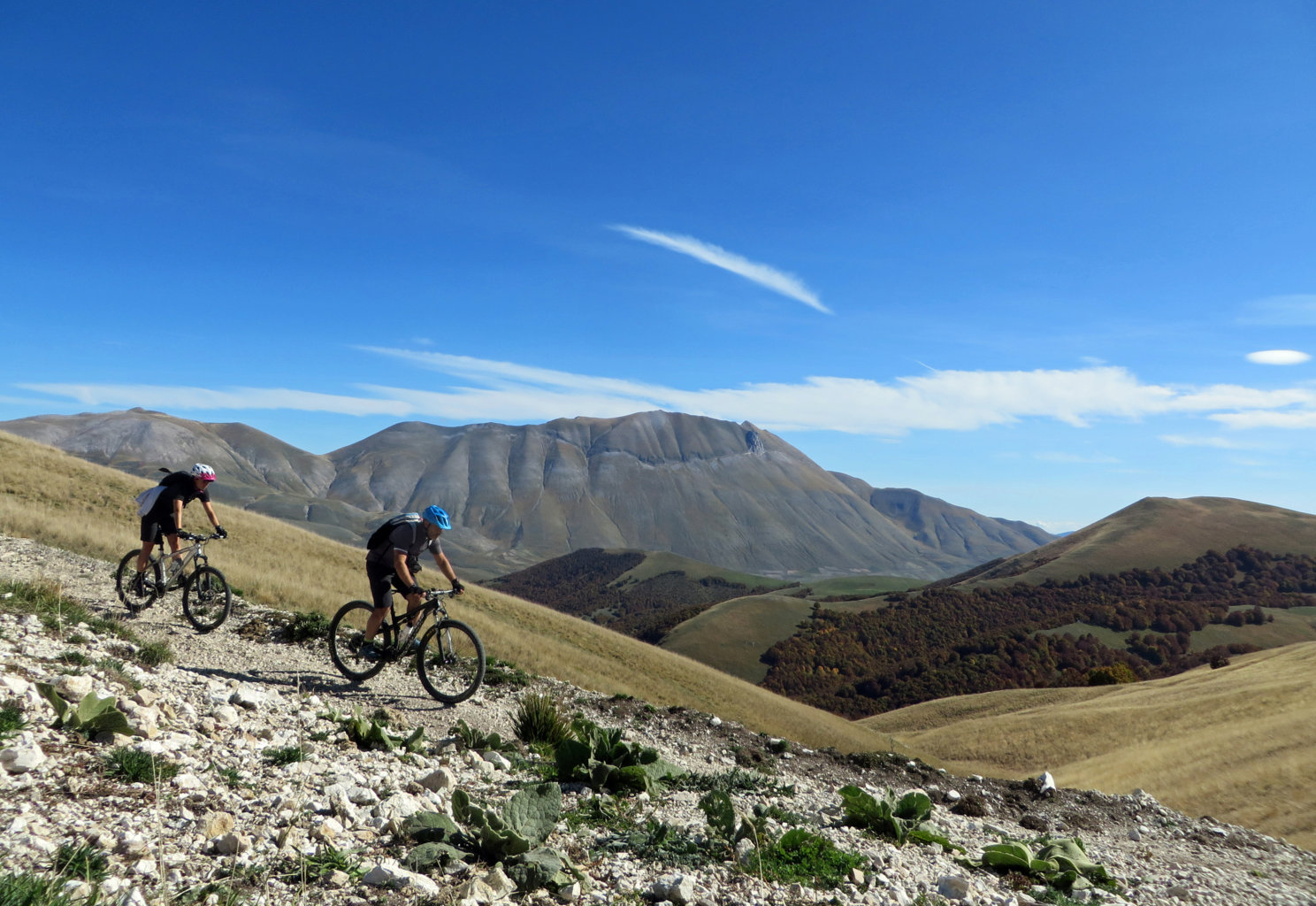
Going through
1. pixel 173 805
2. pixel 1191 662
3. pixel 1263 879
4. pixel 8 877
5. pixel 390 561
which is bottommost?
pixel 1191 662

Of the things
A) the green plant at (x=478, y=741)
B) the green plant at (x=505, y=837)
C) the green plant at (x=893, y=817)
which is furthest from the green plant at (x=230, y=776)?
the green plant at (x=893, y=817)

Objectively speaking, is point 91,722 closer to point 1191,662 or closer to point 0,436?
point 0,436

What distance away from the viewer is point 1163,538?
118 m

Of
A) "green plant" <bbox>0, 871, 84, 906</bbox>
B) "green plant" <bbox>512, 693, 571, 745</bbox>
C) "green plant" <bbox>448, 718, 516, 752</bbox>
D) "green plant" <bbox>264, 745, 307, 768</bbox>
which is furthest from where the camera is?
"green plant" <bbox>512, 693, 571, 745</bbox>

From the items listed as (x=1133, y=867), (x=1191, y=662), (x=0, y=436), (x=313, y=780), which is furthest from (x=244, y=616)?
(x=1191, y=662)

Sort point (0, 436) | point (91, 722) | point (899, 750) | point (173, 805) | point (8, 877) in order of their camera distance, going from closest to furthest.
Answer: point (8, 877) → point (173, 805) → point (91, 722) → point (899, 750) → point (0, 436)

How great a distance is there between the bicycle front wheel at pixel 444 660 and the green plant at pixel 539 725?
950 millimetres

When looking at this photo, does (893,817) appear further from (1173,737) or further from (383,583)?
(1173,737)

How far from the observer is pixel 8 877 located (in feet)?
9.59

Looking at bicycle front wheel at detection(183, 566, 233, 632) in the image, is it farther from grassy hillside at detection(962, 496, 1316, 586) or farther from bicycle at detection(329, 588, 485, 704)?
grassy hillside at detection(962, 496, 1316, 586)

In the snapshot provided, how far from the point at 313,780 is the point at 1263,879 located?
12.4 metres

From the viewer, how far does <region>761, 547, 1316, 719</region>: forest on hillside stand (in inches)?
2771

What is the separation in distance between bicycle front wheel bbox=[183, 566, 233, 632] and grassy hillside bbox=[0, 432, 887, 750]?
4268mm

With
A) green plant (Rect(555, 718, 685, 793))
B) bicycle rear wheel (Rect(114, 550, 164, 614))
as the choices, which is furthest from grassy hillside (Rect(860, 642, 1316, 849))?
bicycle rear wheel (Rect(114, 550, 164, 614))
